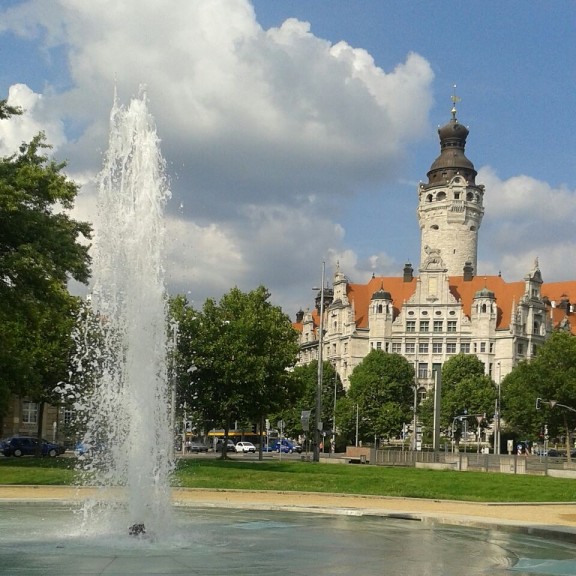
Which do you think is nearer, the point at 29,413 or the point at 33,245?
the point at 33,245

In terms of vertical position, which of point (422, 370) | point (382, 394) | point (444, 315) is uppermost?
point (444, 315)

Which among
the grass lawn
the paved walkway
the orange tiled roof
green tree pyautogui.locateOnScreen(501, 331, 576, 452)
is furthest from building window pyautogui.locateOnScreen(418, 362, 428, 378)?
the paved walkway

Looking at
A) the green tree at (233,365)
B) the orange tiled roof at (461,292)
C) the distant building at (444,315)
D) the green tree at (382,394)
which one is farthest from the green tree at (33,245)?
the orange tiled roof at (461,292)

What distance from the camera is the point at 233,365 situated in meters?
61.2

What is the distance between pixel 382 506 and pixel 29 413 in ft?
224

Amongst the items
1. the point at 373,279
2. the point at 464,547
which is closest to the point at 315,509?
the point at 464,547

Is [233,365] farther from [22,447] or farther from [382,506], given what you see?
[382,506]

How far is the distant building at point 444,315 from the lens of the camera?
13625cm

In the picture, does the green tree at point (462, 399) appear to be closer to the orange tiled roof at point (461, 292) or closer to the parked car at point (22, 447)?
the orange tiled roof at point (461, 292)

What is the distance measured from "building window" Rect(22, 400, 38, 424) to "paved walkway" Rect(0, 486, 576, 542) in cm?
5910

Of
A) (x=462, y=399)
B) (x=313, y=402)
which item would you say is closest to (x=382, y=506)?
(x=462, y=399)

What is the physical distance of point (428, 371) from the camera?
443 feet

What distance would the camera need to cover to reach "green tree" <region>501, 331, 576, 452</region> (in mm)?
87000

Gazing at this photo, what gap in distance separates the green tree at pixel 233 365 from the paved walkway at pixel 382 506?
29541 millimetres
